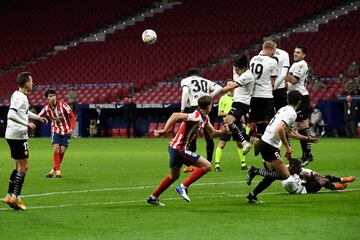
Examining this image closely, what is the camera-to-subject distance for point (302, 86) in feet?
69.0

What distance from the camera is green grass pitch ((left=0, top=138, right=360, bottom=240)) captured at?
1091cm

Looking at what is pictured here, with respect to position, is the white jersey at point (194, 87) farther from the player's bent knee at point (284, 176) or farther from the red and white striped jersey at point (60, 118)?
the player's bent knee at point (284, 176)

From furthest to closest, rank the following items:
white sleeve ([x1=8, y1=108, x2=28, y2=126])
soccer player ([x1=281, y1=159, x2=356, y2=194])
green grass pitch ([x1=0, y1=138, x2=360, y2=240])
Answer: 1. soccer player ([x1=281, y1=159, x2=356, y2=194])
2. white sleeve ([x1=8, y1=108, x2=28, y2=126])
3. green grass pitch ([x1=0, y1=138, x2=360, y2=240])

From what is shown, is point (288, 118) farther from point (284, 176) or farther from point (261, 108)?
point (261, 108)

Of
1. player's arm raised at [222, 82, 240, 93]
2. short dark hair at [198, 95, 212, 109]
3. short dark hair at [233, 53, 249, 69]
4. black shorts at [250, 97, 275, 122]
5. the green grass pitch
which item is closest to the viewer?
the green grass pitch

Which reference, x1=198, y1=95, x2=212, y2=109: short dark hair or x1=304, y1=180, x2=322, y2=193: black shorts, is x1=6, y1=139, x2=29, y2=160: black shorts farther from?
x1=304, y1=180, x2=322, y2=193: black shorts

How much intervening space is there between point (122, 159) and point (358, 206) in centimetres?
1301

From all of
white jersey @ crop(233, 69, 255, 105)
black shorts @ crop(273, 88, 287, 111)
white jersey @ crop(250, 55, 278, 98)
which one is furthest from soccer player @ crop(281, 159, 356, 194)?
black shorts @ crop(273, 88, 287, 111)

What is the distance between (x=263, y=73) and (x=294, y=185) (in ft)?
12.9

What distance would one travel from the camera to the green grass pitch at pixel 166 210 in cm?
1091

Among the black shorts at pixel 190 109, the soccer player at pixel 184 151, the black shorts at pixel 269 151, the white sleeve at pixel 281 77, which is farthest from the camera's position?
the black shorts at pixel 190 109

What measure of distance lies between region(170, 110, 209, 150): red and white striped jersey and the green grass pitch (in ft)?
3.05

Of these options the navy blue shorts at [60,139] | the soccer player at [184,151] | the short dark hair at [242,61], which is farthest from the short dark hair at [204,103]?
the navy blue shorts at [60,139]

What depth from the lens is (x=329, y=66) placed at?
42531 mm
